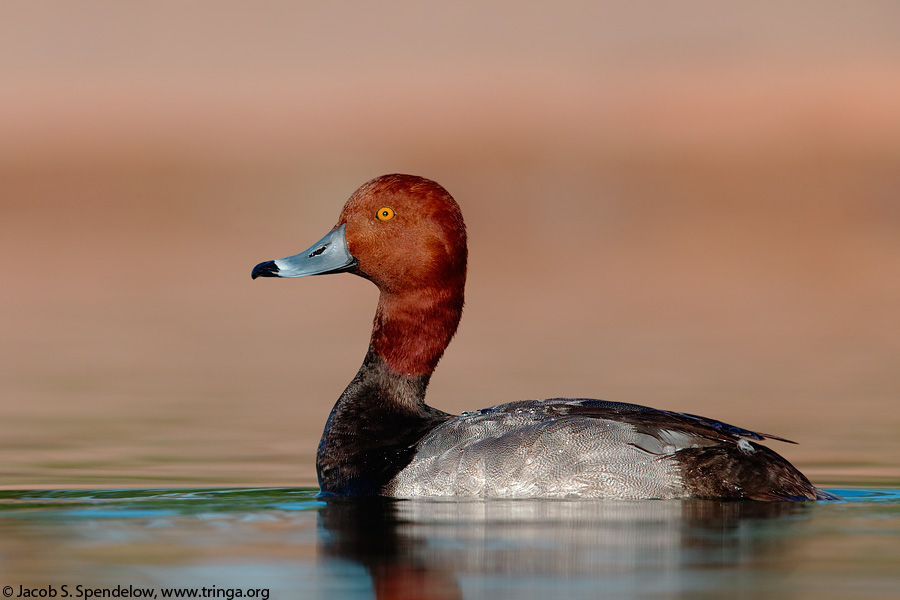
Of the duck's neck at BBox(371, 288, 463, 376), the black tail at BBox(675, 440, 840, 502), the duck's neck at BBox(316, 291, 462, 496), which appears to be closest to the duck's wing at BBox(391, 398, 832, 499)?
the black tail at BBox(675, 440, 840, 502)

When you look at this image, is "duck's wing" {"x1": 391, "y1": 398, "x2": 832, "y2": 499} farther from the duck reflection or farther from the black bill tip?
the black bill tip

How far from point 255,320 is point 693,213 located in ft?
86.4

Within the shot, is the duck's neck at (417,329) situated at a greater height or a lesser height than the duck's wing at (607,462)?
greater

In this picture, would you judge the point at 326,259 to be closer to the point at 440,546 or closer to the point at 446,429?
the point at 446,429

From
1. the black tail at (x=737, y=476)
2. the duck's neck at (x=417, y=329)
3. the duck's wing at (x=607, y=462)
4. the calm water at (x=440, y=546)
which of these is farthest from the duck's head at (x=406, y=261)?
the black tail at (x=737, y=476)

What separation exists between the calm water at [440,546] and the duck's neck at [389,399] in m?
0.31

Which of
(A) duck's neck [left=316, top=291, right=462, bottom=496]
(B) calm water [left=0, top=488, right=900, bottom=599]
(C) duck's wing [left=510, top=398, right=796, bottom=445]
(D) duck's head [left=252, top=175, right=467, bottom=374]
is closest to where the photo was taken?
(B) calm water [left=0, top=488, right=900, bottom=599]

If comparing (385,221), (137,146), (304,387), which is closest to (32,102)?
(137,146)

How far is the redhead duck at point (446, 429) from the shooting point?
7.97 meters

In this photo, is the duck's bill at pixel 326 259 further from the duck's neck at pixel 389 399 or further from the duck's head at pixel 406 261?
the duck's neck at pixel 389 399

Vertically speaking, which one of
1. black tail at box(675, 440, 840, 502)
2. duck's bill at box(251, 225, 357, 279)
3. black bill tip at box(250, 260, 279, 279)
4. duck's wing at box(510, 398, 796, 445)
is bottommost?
black tail at box(675, 440, 840, 502)

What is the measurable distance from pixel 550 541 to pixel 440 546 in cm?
50

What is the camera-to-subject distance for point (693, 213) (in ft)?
140

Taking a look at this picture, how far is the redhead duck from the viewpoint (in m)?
7.97
